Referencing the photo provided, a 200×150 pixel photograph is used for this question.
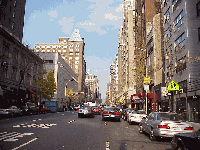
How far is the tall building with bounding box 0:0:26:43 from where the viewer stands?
4333 centimetres

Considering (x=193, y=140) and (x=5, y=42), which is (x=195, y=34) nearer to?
(x=193, y=140)

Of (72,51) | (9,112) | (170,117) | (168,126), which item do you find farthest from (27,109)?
(72,51)

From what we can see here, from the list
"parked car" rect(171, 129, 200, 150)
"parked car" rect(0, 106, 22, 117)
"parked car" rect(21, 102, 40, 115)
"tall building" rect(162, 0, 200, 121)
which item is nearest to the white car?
"tall building" rect(162, 0, 200, 121)

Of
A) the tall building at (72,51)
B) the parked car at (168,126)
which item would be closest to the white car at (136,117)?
the parked car at (168,126)

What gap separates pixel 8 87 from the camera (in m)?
40.7

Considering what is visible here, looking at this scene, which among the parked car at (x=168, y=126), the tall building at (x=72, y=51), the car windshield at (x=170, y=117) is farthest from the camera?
the tall building at (x=72, y=51)

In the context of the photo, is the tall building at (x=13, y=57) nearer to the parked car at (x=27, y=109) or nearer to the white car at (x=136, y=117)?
the parked car at (x=27, y=109)

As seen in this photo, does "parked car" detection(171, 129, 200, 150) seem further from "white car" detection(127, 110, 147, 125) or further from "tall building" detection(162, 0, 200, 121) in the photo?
"tall building" detection(162, 0, 200, 121)

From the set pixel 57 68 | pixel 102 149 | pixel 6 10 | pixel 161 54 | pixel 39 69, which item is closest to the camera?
pixel 102 149

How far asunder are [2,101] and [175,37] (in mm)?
30419

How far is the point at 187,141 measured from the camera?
6.17 m

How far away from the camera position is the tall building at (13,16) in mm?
43331

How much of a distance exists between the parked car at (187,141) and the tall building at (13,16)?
3977 centimetres

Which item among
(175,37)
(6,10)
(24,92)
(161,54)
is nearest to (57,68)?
(24,92)
